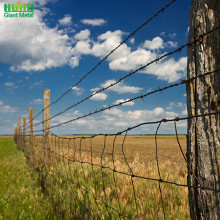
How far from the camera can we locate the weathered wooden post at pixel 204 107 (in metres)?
1.32

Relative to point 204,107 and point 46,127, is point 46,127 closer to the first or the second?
point 46,127

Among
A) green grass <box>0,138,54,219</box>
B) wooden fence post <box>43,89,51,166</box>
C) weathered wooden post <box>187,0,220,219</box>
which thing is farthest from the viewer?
wooden fence post <box>43,89,51,166</box>

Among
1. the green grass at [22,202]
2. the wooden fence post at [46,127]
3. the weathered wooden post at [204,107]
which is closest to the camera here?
the weathered wooden post at [204,107]

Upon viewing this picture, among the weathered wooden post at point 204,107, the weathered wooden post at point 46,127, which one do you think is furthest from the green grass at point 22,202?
the weathered wooden post at point 204,107

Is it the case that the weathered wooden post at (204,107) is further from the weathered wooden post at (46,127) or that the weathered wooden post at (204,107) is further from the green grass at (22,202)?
the weathered wooden post at (46,127)

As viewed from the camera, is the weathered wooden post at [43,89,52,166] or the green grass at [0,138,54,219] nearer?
the green grass at [0,138,54,219]

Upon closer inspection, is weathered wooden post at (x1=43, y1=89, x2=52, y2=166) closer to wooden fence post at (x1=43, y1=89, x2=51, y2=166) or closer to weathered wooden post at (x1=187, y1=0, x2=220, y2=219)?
wooden fence post at (x1=43, y1=89, x2=51, y2=166)

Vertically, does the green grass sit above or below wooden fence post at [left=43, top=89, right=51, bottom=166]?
below

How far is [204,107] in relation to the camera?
1349 millimetres

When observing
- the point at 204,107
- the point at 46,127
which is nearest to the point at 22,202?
the point at 46,127

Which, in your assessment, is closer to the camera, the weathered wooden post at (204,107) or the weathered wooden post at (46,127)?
the weathered wooden post at (204,107)

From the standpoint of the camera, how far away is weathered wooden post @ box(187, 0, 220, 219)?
1316 millimetres

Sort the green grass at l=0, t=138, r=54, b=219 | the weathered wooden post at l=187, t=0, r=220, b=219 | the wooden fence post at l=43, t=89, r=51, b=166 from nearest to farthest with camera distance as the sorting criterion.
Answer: the weathered wooden post at l=187, t=0, r=220, b=219 → the green grass at l=0, t=138, r=54, b=219 → the wooden fence post at l=43, t=89, r=51, b=166

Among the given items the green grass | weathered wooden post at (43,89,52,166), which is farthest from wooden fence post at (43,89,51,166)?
the green grass
